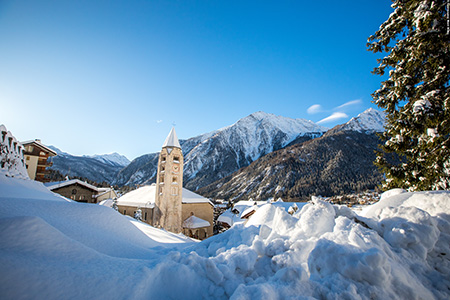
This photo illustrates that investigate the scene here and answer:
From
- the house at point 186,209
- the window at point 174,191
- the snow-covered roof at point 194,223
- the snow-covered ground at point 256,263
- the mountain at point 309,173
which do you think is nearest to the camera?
the snow-covered ground at point 256,263

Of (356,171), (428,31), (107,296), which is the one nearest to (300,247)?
(107,296)

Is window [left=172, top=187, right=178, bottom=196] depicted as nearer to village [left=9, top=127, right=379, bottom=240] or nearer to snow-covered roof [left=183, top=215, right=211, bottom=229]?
village [left=9, top=127, right=379, bottom=240]

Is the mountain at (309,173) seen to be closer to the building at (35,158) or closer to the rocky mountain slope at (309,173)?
the rocky mountain slope at (309,173)

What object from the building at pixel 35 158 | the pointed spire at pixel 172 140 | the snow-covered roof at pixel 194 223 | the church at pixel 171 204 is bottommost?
the snow-covered roof at pixel 194 223

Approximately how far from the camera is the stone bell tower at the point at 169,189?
1364 inches

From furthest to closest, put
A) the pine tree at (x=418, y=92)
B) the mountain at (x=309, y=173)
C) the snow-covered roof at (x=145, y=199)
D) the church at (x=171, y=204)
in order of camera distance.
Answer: the mountain at (x=309, y=173), the snow-covered roof at (x=145, y=199), the church at (x=171, y=204), the pine tree at (x=418, y=92)

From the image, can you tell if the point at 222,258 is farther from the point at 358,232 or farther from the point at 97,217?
the point at 97,217

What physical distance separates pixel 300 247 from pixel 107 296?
10.7 ft

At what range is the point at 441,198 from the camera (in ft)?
16.0

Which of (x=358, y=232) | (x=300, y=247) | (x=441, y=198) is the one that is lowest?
(x=300, y=247)

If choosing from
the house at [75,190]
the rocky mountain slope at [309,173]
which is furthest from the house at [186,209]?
the rocky mountain slope at [309,173]

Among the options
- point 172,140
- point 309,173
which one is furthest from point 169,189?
point 309,173

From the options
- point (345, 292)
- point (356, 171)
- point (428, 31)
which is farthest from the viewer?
point (356, 171)

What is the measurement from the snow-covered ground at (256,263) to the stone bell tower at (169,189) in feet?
104
